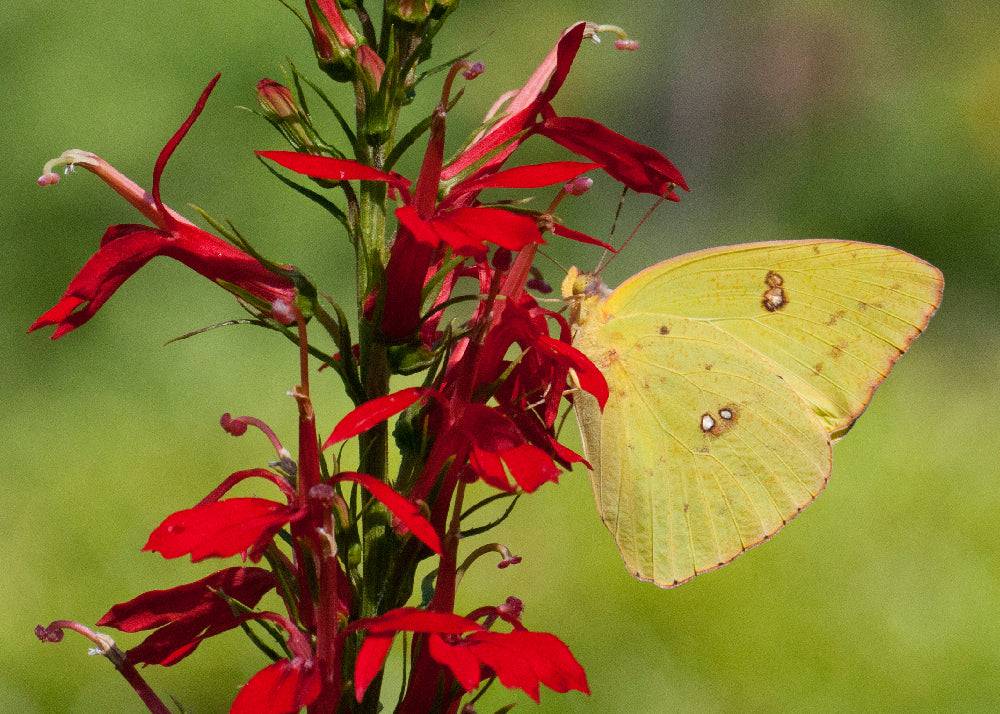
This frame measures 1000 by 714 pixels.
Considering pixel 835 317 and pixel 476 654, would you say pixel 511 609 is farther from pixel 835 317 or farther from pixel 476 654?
pixel 835 317

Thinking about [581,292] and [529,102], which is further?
[581,292]

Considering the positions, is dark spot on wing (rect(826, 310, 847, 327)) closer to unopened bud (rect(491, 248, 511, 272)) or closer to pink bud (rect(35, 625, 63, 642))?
unopened bud (rect(491, 248, 511, 272))

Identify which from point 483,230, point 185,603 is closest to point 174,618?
point 185,603

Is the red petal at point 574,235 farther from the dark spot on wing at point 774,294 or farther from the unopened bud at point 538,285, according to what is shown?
the dark spot on wing at point 774,294

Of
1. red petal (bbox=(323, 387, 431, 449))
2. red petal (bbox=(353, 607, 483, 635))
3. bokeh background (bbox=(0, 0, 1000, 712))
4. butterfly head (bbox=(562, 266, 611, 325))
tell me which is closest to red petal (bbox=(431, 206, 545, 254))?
red petal (bbox=(323, 387, 431, 449))

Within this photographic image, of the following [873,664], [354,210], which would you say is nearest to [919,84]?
[873,664]

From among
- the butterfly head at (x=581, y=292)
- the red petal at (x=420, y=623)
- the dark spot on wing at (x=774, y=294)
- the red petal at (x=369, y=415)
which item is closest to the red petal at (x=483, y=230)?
the red petal at (x=369, y=415)
